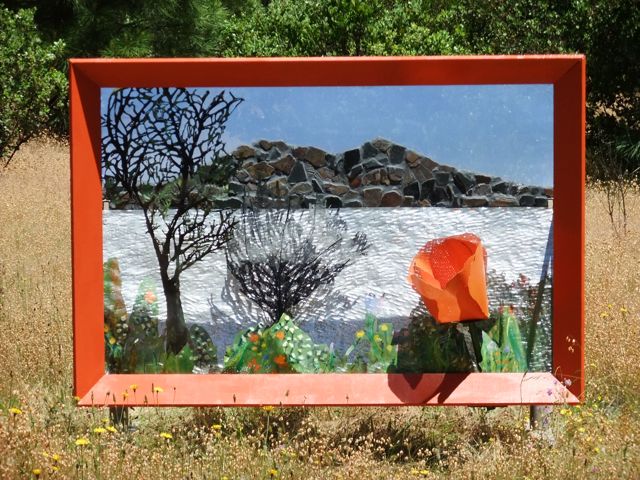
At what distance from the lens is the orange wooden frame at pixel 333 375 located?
3504 mm

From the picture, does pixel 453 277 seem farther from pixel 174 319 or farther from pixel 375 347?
pixel 174 319

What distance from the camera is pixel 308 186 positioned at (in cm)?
374

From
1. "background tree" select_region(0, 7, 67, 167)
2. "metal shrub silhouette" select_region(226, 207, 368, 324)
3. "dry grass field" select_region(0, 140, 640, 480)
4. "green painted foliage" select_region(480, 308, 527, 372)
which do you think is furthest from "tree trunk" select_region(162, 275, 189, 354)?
"background tree" select_region(0, 7, 67, 167)

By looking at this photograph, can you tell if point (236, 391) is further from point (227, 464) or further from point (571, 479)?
point (571, 479)

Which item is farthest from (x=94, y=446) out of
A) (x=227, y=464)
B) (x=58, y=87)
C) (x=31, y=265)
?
(x=58, y=87)

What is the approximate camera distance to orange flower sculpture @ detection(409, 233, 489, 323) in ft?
11.8

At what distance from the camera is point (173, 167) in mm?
3736

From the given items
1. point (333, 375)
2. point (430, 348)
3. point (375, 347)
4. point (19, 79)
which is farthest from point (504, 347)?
point (19, 79)

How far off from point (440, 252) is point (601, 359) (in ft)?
4.21

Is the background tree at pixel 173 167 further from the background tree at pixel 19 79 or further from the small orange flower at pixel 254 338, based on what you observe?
the background tree at pixel 19 79

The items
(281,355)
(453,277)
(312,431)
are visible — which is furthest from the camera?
(312,431)

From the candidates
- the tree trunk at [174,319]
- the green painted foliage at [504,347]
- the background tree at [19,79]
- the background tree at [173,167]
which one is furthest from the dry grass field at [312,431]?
the background tree at [19,79]

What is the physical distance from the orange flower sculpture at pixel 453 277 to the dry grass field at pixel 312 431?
57 centimetres

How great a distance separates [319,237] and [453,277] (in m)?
0.61
